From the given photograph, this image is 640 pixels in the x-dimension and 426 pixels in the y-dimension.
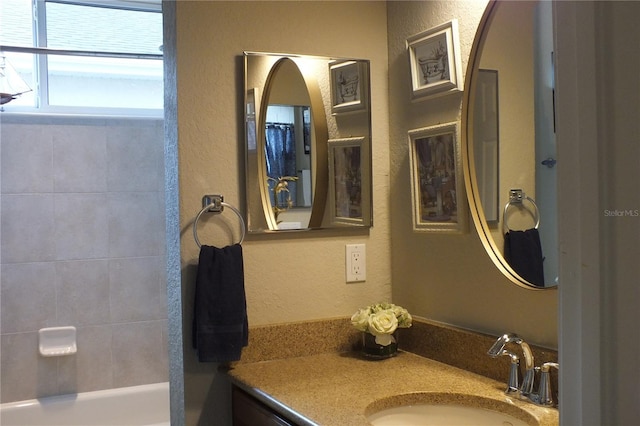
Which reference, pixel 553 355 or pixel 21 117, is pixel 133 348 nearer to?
pixel 21 117

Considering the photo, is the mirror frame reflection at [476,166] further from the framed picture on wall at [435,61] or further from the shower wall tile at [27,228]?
the shower wall tile at [27,228]

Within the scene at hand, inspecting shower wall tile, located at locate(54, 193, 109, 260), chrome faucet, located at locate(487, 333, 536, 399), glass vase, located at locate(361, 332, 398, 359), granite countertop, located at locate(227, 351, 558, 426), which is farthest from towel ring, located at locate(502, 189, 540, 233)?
shower wall tile, located at locate(54, 193, 109, 260)

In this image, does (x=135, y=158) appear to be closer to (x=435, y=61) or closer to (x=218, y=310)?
(x=218, y=310)

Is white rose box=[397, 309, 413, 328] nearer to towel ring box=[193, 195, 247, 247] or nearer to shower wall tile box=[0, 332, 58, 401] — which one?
towel ring box=[193, 195, 247, 247]

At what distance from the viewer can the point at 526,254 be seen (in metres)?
1.57

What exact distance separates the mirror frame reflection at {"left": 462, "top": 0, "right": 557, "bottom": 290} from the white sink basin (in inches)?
12.3

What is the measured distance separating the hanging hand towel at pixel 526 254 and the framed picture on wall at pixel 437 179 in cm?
18

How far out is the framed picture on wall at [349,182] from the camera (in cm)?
205

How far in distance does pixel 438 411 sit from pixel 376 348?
36 centimetres

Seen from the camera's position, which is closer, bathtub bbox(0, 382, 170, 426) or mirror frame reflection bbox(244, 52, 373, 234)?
mirror frame reflection bbox(244, 52, 373, 234)

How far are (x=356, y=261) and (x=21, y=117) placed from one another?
7.00ft

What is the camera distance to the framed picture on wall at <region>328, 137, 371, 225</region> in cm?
205

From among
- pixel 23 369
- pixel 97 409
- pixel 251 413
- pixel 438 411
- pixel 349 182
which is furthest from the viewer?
pixel 97 409

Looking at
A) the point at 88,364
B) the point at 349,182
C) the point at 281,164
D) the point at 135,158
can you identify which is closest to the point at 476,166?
the point at 349,182
